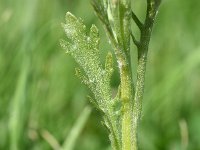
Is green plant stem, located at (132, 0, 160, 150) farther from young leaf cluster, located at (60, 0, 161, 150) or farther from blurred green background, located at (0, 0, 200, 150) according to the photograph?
blurred green background, located at (0, 0, 200, 150)

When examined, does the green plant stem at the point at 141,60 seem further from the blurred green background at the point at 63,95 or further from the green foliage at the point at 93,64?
the blurred green background at the point at 63,95

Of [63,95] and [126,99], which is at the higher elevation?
[126,99]

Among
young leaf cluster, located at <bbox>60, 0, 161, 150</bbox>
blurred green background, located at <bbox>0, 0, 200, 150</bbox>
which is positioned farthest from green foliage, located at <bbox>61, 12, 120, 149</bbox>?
blurred green background, located at <bbox>0, 0, 200, 150</bbox>

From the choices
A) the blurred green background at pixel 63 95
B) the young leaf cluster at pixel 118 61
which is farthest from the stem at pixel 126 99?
the blurred green background at pixel 63 95

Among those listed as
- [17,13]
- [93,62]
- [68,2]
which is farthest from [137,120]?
[68,2]

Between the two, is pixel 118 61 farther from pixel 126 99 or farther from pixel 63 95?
pixel 63 95

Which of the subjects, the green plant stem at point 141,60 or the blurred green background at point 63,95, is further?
the blurred green background at point 63,95

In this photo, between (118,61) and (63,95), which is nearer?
(118,61)

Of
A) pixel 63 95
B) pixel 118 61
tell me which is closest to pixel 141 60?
pixel 118 61
